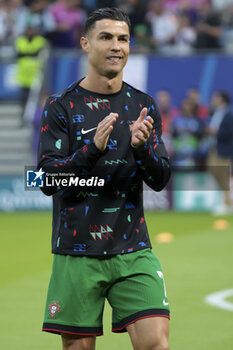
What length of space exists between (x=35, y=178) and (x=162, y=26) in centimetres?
1590

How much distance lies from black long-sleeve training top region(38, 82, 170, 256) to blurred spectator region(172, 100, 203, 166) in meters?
13.1

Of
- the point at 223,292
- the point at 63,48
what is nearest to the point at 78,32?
the point at 63,48

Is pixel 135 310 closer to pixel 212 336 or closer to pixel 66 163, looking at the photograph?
pixel 66 163

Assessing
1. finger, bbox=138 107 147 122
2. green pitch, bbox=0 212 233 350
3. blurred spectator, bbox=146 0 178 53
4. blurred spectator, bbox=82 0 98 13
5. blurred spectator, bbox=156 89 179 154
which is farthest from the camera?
blurred spectator, bbox=82 0 98 13

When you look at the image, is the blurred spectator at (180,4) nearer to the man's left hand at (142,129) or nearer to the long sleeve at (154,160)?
the long sleeve at (154,160)

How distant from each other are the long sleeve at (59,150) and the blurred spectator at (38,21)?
15721mm

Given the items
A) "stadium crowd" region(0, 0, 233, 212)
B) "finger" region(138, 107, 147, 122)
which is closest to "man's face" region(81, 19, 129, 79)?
"finger" region(138, 107, 147, 122)

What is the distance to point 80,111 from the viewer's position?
3998 millimetres

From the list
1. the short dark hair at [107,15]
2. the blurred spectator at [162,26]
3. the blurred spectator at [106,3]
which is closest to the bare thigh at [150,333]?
the short dark hair at [107,15]

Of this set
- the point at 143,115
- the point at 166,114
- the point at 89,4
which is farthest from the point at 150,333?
the point at 89,4

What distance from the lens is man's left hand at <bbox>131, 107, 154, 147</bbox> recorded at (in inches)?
147

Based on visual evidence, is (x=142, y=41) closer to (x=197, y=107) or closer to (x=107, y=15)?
(x=197, y=107)

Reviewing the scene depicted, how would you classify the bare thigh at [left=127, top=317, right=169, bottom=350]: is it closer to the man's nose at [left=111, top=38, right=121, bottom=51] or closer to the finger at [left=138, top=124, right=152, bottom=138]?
the finger at [left=138, top=124, right=152, bottom=138]

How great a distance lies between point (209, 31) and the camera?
61.0 ft
